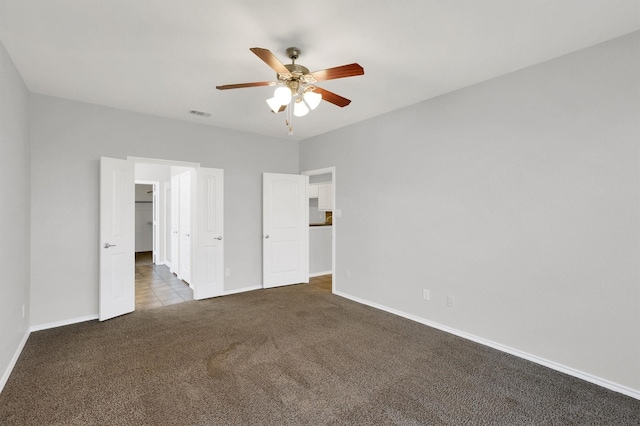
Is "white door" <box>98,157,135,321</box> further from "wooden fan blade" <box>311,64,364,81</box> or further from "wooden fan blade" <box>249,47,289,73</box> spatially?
"wooden fan blade" <box>311,64,364,81</box>

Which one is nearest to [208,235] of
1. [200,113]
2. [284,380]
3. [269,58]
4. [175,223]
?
[200,113]

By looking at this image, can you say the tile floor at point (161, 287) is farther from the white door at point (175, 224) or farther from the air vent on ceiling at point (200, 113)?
the air vent on ceiling at point (200, 113)

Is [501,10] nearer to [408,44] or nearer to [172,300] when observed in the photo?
[408,44]

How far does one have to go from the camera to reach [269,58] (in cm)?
205

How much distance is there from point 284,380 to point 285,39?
8.72ft

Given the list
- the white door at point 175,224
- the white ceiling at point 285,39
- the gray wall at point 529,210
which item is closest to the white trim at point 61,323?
the white door at point 175,224

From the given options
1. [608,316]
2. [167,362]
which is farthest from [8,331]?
[608,316]

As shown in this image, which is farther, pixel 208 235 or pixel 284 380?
pixel 208 235

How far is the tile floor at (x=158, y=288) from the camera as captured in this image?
4.63 m

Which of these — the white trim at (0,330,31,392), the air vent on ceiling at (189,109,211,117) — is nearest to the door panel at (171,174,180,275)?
the air vent on ceiling at (189,109,211,117)

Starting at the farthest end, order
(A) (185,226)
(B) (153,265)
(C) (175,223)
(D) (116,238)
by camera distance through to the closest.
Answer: (B) (153,265)
(C) (175,223)
(A) (185,226)
(D) (116,238)

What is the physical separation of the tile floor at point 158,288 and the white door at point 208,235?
1.25ft

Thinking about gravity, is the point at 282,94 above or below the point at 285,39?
below

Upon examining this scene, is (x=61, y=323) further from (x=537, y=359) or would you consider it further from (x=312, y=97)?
(x=537, y=359)
